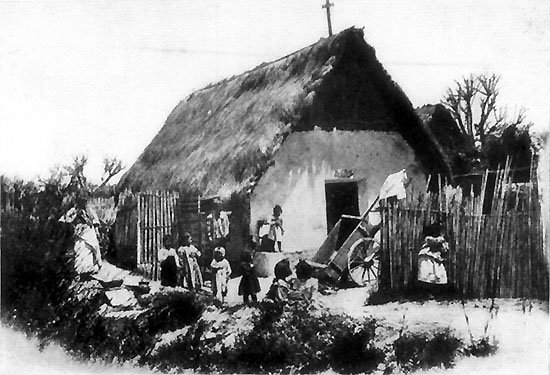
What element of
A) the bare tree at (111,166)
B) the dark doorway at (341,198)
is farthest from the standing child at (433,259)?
the bare tree at (111,166)

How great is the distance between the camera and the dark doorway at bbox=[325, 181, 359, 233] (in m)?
3.03

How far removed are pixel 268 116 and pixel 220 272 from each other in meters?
0.73

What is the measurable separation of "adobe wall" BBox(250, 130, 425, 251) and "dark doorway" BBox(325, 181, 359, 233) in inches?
0.9

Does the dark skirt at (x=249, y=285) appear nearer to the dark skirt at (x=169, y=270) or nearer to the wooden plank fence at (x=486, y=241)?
the dark skirt at (x=169, y=270)

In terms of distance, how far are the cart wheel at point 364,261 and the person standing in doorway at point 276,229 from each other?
1.06 feet

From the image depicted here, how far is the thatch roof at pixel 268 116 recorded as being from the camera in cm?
296

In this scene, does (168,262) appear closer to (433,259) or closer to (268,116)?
(268,116)

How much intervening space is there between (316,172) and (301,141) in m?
0.16

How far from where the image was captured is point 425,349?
3.02m

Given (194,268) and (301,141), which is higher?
(301,141)

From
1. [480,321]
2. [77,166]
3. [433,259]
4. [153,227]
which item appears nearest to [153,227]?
[153,227]

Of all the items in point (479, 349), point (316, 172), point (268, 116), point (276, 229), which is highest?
point (268, 116)

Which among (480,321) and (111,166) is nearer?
(111,166)

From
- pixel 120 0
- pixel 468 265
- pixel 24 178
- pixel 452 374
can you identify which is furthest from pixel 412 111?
pixel 24 178
